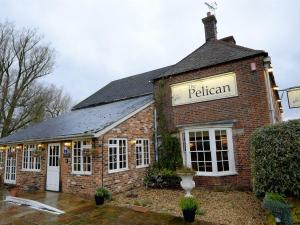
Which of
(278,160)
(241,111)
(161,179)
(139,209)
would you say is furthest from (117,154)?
(278,160)

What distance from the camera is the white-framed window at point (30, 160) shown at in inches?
457

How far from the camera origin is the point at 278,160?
598 cm

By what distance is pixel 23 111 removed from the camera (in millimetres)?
22844

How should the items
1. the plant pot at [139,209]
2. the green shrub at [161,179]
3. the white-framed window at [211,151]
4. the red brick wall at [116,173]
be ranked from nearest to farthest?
the plant pot at [139,209] < the red brick wall at [116,173] < the white-framed window at [211,151] < the green shrub at [161,179]

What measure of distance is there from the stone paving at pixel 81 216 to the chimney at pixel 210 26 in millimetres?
10864

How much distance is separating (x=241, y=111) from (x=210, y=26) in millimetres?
6254

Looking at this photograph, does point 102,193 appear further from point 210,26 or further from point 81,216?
point 210,26

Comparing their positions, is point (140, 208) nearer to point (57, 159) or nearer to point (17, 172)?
point (57, 159)

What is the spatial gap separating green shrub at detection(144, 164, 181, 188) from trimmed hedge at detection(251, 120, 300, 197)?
176 inches

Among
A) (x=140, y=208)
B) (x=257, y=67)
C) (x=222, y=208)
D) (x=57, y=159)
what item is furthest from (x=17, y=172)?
(x=257, y=67)

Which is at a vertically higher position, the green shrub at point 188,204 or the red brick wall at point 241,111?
the red brick wall at point 241,111

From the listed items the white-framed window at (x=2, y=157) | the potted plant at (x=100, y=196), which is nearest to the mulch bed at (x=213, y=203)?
the potted plant at (x=100, y=196)

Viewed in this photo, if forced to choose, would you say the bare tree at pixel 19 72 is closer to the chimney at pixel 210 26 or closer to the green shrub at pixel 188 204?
the chimney at pixel 210 26

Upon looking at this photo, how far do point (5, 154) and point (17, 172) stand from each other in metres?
2.30
